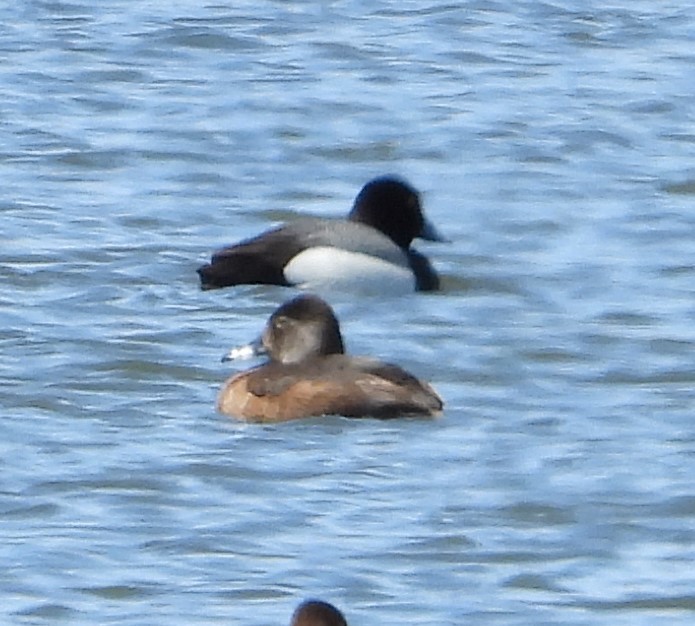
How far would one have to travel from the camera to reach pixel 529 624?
7.84 m

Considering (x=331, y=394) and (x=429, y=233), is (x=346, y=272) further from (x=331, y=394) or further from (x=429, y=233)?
(x=331, y=394)

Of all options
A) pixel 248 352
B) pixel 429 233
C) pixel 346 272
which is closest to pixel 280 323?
pixel 248 352

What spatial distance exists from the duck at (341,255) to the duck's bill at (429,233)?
4cm

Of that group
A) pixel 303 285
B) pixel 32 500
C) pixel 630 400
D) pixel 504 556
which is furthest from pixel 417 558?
pixel 303 285

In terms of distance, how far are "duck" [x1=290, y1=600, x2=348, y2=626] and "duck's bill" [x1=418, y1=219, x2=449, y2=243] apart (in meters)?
6.27

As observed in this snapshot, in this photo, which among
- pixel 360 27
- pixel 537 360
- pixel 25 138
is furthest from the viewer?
pixel 360 27

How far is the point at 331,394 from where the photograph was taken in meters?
10.0

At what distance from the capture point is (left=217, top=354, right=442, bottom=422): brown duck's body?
32.7ft

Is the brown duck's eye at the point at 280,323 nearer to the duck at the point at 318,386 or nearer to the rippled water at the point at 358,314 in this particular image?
the duck at the point at 318,386

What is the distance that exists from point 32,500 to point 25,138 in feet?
21.0

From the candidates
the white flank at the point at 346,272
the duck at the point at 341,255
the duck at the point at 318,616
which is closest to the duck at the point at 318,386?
the duck at the point at 341,255

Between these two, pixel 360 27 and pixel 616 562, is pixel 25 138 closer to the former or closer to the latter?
pixel 360 27

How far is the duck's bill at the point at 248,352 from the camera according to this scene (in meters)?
10.5

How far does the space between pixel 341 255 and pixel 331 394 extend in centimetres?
242
